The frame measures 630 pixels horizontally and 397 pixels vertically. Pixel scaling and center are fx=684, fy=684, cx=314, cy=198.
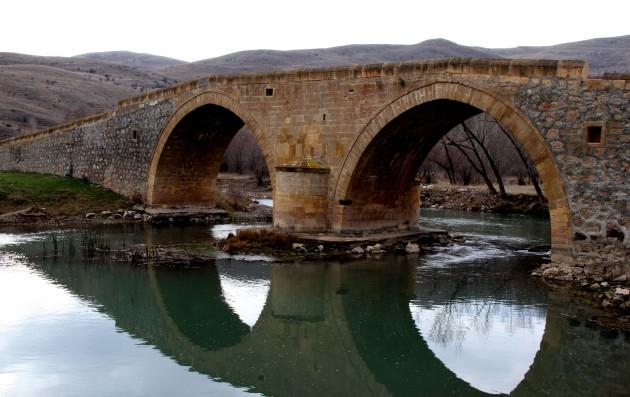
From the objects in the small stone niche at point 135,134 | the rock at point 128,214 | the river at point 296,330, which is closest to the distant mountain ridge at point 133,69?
the small stone niche at point 135,134

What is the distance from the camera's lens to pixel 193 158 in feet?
71.2

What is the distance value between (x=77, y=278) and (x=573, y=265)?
8.47 metres

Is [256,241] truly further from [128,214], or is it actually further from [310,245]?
[128,214]

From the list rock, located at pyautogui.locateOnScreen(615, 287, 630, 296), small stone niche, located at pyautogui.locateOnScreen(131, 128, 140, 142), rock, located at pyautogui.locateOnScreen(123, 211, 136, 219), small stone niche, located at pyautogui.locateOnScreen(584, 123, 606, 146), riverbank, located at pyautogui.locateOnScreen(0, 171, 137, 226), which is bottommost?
rock, located at pyautogui.locateOnScreen(123, 211, 136, 219)

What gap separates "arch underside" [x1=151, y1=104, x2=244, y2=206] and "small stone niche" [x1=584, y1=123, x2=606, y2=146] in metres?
11.1

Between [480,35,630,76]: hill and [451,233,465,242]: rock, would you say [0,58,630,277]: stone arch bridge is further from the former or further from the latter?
[480,35,630,76]: hill

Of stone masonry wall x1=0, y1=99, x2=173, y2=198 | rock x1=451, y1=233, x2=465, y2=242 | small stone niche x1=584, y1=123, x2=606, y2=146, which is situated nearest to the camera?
small stone niche x1=584, y1=123, x2=606, y2=146

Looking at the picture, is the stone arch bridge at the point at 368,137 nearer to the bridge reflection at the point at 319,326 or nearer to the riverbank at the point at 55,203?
the riverbank at the point at 55,203

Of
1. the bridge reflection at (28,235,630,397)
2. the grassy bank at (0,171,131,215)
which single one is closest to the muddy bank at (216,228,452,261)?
the bridge reflection at (28,235,630,397)

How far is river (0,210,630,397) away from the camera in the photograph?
23.5 feet

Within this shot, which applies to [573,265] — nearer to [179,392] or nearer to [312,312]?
[312,312]

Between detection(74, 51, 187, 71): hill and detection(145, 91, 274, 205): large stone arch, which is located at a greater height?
detection(74, 51, 187, 71): hill

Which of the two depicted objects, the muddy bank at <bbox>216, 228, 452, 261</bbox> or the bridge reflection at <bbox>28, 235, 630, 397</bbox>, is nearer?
the bridge reflection at <bbox>28, 235, 630, 397</bbox>

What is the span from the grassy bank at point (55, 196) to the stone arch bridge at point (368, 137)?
73cm
